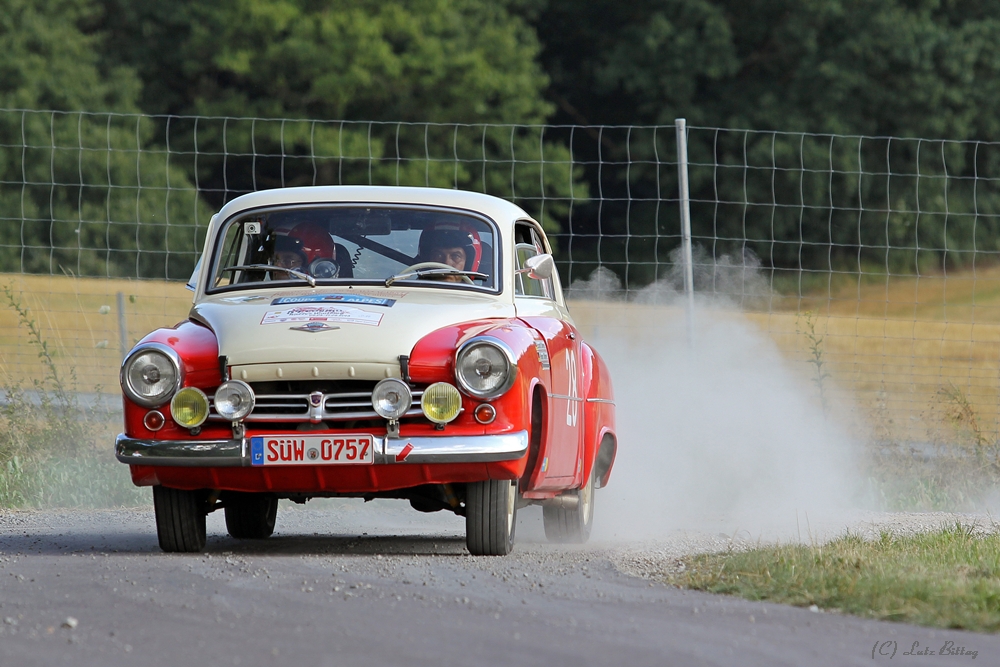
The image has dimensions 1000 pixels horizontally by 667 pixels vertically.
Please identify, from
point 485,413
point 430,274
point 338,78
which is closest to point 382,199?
point 430,274

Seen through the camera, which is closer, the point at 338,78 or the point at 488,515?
the point at 488,515

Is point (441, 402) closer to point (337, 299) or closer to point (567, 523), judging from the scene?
point (337, 299)

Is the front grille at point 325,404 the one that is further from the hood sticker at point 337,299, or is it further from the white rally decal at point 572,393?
the white rally decal at point 572,393

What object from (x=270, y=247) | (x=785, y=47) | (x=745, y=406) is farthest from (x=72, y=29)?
(x=270, y=247)

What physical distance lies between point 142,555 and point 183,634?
2.12 meters

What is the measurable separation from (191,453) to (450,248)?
185 cm

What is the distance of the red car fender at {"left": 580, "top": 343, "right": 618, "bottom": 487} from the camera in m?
8.11

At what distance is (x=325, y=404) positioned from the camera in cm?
645

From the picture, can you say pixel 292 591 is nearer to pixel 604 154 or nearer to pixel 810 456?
pixel 810 456

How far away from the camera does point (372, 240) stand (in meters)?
7.62

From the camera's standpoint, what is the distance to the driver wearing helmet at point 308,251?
755 centimetres

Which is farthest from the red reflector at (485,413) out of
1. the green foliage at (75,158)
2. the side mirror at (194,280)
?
the green foliage at (75,158)

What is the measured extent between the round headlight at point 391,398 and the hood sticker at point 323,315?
32cm

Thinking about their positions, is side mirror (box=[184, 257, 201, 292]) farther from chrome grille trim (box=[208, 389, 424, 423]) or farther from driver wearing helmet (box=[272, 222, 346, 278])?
→ chrome grille trim (box=[208, 389, 424, 423])
